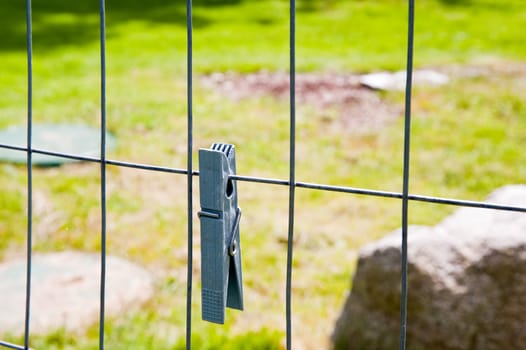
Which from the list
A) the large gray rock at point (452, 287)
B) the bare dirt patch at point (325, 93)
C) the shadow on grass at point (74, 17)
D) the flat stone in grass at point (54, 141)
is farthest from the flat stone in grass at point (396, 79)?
the large gray rock at point (452, 287)

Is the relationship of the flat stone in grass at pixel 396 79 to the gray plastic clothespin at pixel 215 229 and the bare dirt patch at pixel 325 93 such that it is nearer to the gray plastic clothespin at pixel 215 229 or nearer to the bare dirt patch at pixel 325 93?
the bare dirt patch at pixel 325 93

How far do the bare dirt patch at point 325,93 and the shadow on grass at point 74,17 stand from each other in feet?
8.39

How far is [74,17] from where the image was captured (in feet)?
31.3

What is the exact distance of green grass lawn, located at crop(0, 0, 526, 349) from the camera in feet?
10.5

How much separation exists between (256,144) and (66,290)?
2255 mm

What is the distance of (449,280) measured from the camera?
93.6 inches

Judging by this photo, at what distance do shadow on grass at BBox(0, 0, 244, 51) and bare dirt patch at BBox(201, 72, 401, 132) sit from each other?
8.39ft

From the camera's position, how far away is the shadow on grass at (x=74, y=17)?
27.3 ft

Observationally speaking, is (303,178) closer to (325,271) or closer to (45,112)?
(325,271)

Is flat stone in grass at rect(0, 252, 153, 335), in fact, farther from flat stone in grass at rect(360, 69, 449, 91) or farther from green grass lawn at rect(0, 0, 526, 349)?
flat stone in grass at rect(360, 69, 449, 91)

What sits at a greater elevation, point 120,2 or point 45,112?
point 120,2

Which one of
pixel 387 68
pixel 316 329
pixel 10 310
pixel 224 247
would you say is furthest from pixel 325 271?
pixel 387 68

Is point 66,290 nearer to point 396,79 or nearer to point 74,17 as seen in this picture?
point 396,79

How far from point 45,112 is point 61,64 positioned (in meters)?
1.76
